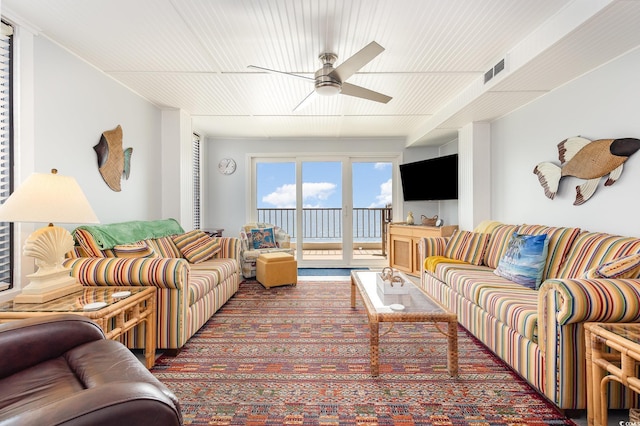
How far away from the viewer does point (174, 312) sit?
7.22 feet

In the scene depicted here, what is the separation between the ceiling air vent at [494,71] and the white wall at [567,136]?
657mm

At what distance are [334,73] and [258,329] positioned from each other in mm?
2234

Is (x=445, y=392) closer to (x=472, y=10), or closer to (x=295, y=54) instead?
(x=472, y=10)

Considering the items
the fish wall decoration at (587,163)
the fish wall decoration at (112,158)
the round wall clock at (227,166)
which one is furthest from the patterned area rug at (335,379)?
the round wall clock at (227,166)

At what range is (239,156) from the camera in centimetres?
548

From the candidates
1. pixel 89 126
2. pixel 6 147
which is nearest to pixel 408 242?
pixel 89 126

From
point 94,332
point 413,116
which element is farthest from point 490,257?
point 94,332

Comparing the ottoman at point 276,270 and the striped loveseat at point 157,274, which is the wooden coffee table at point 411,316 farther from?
the ottoman at point 276,270

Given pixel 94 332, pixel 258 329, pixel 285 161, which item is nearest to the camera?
pixel 94 332

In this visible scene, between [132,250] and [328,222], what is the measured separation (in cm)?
450

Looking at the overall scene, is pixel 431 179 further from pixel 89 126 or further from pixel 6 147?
pixel 6 147

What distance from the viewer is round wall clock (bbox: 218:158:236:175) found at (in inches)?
215

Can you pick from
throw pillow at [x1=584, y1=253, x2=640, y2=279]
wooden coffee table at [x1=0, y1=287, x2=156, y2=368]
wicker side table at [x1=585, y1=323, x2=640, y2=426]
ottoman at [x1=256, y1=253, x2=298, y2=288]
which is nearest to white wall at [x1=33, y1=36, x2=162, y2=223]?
wooden coffee table at [x1=0, y1=287, x2=156, y2=368]

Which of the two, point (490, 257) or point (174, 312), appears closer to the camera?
point (174, 312)
